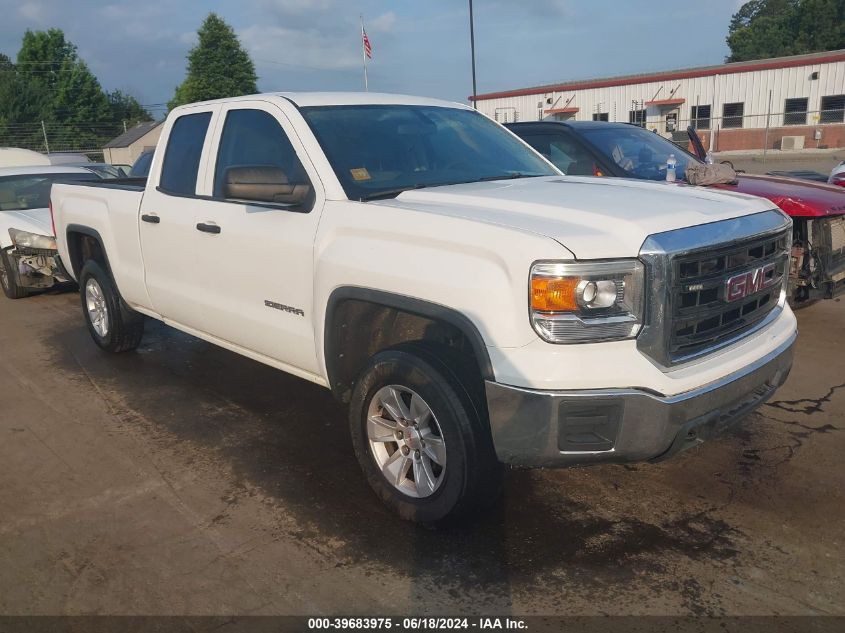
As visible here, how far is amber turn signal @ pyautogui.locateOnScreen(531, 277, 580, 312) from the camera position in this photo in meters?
2.75

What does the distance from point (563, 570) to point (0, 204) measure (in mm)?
9517

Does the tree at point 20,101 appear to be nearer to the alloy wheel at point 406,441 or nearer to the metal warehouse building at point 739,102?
the metal warehouse building at point 739,102

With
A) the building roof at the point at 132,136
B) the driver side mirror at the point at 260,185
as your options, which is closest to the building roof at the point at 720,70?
the building roof at the point at 132,136

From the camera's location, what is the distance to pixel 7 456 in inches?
171

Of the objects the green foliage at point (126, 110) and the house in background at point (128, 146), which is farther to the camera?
the green foliage at point (126, 110)

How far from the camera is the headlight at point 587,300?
2754 mm

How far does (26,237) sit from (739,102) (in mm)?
37221

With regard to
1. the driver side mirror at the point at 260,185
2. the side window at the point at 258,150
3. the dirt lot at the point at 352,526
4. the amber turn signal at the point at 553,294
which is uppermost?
the side window at the point at 258,150

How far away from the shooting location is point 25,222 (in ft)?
29.3

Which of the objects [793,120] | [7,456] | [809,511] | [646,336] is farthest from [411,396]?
[793,120]

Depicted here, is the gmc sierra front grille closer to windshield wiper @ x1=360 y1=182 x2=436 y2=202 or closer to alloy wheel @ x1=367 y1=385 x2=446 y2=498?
alloy wheel @ x1=367 y1=385 x2=446 y2=498

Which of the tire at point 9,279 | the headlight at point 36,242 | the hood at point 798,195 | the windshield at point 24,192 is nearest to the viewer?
the hood at point 798,195

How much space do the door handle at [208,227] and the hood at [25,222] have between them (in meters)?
5.26

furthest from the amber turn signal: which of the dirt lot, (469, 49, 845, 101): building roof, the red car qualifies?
(469, 49, 845, 101): building roof
